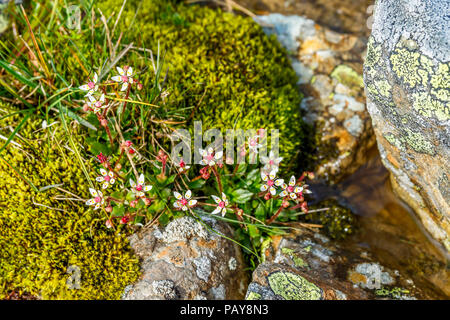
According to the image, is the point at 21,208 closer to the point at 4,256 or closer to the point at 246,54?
the point at 4,256

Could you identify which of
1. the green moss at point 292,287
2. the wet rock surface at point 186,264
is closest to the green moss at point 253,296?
the green moss at point 292,287

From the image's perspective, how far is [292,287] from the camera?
11.1 feet

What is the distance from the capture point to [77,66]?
4.11 m

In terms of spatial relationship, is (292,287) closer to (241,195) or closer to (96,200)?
(241,195)

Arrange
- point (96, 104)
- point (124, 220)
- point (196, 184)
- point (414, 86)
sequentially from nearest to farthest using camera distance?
point (414, 86)
point (96, 104)
point (124, 220)
point (196, 184)

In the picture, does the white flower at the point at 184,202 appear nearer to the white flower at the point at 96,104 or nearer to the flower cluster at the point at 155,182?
the flower cluster at the point at 155,182

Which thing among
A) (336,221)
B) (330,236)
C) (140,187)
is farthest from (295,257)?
(140,187)

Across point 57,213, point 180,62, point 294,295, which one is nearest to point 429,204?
point 294,295

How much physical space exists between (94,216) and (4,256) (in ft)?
2.87

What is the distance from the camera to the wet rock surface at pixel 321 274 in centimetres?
339

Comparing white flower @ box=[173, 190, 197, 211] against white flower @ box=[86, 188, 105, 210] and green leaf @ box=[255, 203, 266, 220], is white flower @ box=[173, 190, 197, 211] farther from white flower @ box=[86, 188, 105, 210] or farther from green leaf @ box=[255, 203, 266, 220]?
green leaf @ box=[255, 203, 266, 220]

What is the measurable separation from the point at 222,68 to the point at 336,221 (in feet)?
7.57

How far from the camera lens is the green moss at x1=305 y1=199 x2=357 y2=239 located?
14.3 feet

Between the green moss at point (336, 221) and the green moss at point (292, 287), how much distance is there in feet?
3.48
